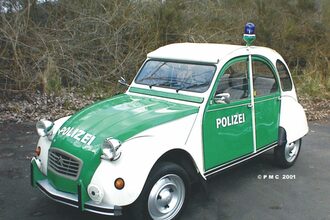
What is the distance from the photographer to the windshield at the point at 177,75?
4316 mm

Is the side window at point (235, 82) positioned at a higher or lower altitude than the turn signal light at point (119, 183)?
higher

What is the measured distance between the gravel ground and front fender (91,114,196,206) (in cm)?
437

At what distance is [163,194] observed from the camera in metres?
3.67

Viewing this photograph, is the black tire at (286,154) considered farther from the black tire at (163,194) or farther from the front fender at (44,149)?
the front fender at (44,149)

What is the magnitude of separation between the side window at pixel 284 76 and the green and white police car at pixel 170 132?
0.05 ft

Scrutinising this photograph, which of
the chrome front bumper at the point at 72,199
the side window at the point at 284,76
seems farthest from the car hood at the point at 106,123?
the side window at the point at 284,76

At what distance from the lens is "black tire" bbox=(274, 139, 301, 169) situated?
5.25m

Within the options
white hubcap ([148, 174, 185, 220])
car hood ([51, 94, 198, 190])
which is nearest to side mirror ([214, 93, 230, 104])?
car hood ([51, 94, 198, 190])

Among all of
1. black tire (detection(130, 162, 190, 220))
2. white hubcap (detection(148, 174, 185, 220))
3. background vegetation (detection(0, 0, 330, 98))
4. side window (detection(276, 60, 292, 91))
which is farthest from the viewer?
background vegetation (detection(0, 0, 330, 98))

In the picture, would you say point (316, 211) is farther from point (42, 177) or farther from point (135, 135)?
point (42, 177)

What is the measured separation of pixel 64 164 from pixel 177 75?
1.68m

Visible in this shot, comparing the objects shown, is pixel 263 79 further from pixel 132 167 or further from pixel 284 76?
pixel 132 167

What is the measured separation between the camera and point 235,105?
14.4 feet

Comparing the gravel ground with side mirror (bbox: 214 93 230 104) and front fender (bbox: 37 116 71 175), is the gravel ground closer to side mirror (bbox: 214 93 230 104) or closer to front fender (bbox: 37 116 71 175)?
front fender (bbox: 37 116 71 175)
